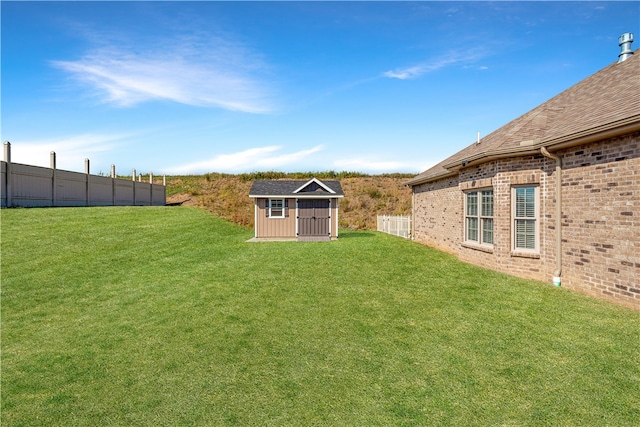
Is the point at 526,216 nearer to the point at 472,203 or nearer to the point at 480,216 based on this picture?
the point at 480,216

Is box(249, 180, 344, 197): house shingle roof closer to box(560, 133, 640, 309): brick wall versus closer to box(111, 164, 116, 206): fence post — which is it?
box(560, 133, 640, 309): brick wall

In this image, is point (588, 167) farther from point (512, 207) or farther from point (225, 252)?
point (225, 252)

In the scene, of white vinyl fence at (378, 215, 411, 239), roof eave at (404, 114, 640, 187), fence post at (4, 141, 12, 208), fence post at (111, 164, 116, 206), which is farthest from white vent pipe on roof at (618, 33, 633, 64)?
fence post at (111, 164, 116, 206)

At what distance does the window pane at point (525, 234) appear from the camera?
11.2 meters

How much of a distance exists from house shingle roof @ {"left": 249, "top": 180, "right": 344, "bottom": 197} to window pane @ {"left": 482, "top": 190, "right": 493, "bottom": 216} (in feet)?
31.9

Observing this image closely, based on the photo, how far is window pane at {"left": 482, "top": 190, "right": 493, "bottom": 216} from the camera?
1276cm

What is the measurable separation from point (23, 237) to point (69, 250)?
284 cm

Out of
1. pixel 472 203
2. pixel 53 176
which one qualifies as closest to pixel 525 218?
pixel 472 203

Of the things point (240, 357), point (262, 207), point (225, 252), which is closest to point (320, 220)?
point (262, 207)

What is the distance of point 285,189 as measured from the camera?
22141mm

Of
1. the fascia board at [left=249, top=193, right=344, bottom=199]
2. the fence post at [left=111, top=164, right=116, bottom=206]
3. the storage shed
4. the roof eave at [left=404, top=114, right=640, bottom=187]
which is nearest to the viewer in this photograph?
the roof eave at [left=404, top=114, right=640, bottom=187]

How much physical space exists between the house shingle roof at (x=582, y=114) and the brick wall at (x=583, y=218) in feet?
1.53

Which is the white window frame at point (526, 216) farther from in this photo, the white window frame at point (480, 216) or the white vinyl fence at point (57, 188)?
the white vinyl fence at point (57, 188)

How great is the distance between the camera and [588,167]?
930cm
